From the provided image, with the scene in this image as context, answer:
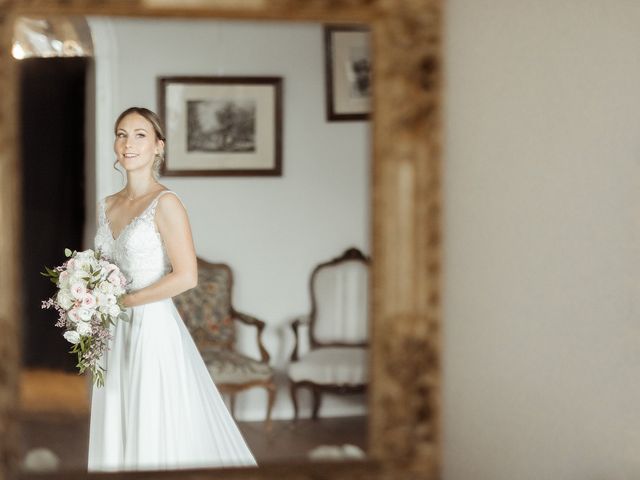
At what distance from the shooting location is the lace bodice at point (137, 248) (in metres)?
1.85

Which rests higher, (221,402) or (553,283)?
(553,283)

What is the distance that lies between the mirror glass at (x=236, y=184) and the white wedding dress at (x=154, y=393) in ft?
0.16

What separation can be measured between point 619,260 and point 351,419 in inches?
38.9

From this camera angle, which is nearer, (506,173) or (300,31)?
(300,31)

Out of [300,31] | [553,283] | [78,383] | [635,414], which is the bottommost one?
[635,414]

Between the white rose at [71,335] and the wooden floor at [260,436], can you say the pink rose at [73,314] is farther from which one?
the wooden floor at [260,436]

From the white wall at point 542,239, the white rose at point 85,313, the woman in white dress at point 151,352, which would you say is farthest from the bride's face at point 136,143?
the white wall at point 542,239

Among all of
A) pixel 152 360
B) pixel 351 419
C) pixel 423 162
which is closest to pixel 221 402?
pixel 152 360

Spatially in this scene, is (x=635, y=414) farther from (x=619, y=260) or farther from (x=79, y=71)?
(x=79, y=71)

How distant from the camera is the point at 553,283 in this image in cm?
221

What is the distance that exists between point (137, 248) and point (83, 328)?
0.81 ft

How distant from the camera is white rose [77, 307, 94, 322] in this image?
185 cm

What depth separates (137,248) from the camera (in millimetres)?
1866

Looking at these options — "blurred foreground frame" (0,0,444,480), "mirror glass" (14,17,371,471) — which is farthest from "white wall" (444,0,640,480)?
"mirror glass" (14,17,371,471)
